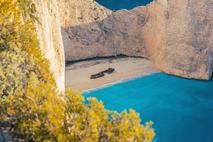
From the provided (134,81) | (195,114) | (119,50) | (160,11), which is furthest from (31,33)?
(119,50)

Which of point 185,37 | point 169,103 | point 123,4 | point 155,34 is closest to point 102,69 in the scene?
point 155,34

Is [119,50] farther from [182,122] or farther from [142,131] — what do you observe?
[142,131]

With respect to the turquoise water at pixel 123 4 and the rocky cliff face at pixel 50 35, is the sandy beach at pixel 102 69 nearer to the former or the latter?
the turquoise water at pixel 123 4

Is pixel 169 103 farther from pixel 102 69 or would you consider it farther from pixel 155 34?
pixel 102 69

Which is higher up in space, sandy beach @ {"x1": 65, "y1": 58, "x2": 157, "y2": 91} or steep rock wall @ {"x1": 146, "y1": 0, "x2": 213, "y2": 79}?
steep rock wall @ {"x1": 146, "y1": 0, "x2": 213, "y2": 79}

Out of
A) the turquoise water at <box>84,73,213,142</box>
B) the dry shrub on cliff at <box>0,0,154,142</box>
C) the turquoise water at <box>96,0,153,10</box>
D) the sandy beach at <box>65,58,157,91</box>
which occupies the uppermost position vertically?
the turquoise water at <box>96,0,153,10</box>

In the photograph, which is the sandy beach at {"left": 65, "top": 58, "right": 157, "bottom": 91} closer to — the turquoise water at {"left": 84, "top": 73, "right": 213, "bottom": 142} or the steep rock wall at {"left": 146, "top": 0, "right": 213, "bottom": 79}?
the turquoise water at {"left": 84, "top": 73, "right": 213, "bottom": 142}

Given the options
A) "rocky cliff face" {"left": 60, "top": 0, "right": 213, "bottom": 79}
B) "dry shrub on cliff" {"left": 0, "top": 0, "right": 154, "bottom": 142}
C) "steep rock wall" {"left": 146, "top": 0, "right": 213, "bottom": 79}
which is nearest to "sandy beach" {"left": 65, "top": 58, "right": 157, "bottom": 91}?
"rocky cliff face" {"left": 60, "top": 0, "right": 213, "bottom": 79}
